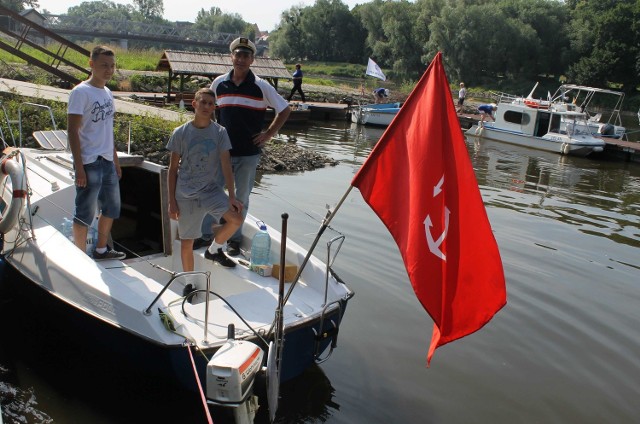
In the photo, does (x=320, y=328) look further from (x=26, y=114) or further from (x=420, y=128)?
(x=26, y=114)

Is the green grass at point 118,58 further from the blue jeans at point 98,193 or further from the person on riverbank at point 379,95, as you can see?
the blue jeans at point 98,193

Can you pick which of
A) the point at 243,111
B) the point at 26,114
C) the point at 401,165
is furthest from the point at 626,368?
the point at 26,114

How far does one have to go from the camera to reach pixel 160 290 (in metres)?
4.95

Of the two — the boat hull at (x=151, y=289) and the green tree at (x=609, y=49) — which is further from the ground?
the green tree at (x=609, y=49)

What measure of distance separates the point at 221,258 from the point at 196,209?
68 cm

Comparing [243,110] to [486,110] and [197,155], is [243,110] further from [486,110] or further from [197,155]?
[486,110]

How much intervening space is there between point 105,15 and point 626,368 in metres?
215

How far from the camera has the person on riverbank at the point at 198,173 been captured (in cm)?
513

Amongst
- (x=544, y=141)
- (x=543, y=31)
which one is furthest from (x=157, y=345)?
(x=543, y=31)

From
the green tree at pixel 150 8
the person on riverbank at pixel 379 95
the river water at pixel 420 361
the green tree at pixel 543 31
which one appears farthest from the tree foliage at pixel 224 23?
the river water at pixel 420 361

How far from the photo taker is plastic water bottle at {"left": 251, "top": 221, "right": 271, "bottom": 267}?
5.84 meters

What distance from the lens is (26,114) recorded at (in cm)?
1278

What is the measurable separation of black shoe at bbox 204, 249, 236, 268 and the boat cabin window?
22.9 meters

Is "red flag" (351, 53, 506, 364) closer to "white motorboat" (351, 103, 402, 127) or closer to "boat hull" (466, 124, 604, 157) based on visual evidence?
Result: "boat hull" (466, 124, 604, 157)
